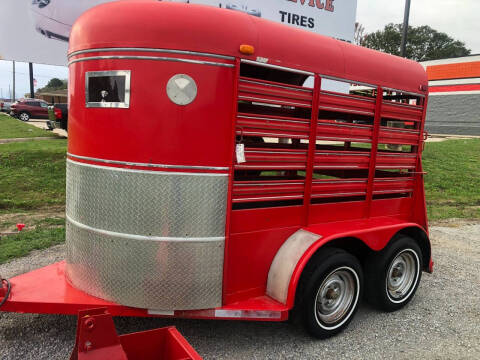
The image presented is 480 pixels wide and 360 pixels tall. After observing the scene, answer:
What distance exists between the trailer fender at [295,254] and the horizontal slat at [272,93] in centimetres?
111

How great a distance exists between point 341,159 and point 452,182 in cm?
928

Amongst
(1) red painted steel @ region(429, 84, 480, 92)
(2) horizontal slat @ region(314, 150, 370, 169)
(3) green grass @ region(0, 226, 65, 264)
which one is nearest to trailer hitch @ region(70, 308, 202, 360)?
(2) horizontal slat @ region(314, 150, 370, 169)

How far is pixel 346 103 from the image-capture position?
3.47 m

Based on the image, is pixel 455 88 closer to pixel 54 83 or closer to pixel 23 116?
pixel 23 116

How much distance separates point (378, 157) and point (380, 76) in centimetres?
80

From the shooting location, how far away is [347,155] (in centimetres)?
360

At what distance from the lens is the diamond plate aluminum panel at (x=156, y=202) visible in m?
2.68

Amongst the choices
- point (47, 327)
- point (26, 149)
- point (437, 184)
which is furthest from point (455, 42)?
point (47, 327)

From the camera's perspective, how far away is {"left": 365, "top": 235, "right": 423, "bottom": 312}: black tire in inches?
145

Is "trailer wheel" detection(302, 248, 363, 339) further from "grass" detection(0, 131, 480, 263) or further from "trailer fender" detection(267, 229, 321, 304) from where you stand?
"grass" detection(0, 131, 480, 263)

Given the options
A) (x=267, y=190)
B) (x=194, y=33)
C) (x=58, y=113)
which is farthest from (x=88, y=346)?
(x=58, y=113)

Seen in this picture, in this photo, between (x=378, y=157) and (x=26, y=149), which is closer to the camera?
(x=378, y=157)

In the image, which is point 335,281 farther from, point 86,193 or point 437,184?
point 437,184

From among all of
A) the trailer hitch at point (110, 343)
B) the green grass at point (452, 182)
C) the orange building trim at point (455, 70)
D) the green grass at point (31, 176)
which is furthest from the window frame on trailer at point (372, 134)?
the orange building trim at point (455, 70)
